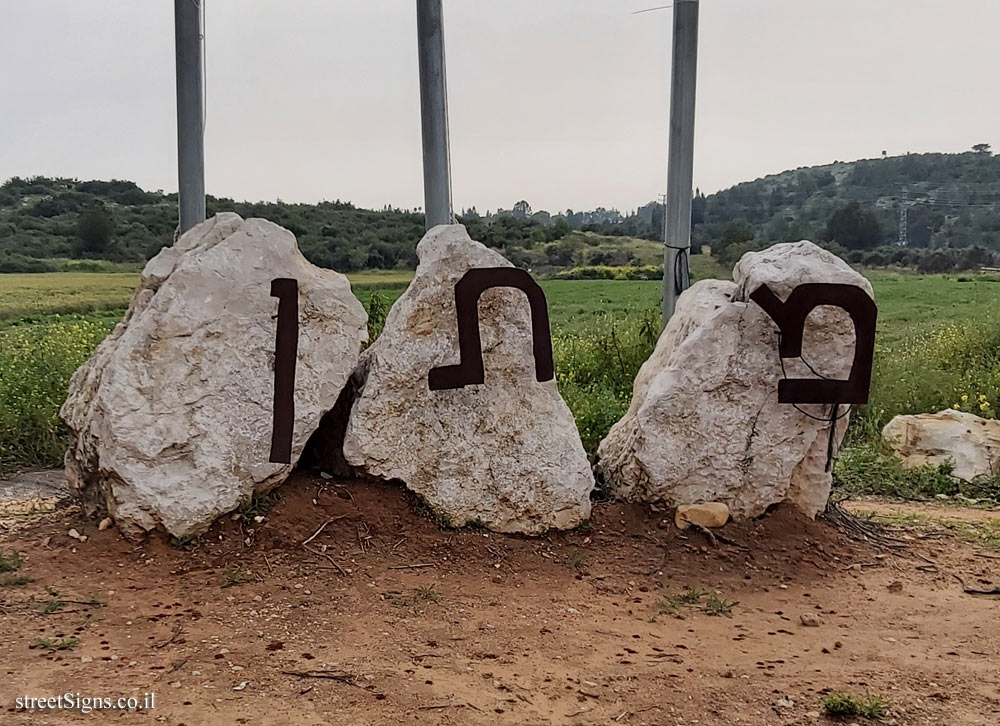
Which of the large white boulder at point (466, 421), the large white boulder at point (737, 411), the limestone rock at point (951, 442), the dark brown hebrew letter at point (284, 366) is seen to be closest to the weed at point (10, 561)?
the dark brown hebrew letter at point (284, 366)

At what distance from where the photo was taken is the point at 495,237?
10.2 metres

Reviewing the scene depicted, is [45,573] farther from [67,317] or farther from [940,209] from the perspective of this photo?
[940,209]

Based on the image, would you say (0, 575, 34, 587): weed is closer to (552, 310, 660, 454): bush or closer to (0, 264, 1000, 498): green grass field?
(0, 264, 1000, 498): green grass field

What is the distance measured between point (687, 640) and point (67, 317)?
294 inches

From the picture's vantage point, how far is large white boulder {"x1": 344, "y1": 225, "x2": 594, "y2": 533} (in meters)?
5.16

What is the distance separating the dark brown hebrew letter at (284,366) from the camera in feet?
16.3

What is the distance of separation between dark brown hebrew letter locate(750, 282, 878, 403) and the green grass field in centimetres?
238

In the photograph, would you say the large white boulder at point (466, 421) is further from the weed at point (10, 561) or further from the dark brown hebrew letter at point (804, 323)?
the weed at point (10, 561)

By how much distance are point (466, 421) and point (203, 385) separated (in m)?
1.40

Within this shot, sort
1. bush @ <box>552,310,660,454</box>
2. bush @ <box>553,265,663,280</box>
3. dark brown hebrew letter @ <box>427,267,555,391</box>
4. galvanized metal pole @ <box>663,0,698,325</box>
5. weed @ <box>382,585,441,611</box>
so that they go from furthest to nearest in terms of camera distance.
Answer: bush @ <box>553,265,663,280</box>, bush @ <box>552,310,660,454</box>, galvanized metal pole @ <box>663,0,698,325</box>, dark brown hebrew letter @ <box>427,267,555,391</box>, weed @ <box>382,585,441,611</box>

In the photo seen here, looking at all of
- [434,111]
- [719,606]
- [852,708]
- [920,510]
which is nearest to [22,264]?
[434,111]

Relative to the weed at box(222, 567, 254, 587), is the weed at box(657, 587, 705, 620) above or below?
below

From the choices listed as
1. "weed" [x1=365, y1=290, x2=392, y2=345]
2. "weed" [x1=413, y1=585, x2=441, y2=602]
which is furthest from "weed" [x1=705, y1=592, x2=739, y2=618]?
"weed" [x1=365, y1=290, x2=392, y2=345]

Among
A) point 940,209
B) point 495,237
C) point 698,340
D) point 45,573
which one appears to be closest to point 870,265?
point 940,209
